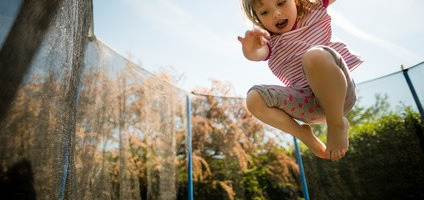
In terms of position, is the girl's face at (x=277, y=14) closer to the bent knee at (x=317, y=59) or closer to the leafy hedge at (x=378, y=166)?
the bent knee at (x=317, y=59)

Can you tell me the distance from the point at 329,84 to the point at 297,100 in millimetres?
241

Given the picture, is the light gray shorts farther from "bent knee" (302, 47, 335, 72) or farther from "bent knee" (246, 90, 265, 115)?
"bent knee" (302, 47, 335, 72)

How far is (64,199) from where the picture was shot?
0.86 metres

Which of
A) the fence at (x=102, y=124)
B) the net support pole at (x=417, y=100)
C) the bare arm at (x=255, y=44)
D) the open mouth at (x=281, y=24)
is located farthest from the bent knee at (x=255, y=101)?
the net support pole at (x=417, y=100)

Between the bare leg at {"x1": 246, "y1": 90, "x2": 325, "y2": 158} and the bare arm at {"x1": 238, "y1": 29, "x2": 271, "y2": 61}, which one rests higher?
the bare arm at {"x1": 238, "y1": 29, "x2": 271, "y2": 61}

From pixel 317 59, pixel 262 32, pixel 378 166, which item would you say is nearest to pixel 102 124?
pixel 262 32

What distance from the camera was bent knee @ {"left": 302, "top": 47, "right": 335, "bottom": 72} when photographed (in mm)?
969

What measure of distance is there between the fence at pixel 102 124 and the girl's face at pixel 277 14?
0.76m

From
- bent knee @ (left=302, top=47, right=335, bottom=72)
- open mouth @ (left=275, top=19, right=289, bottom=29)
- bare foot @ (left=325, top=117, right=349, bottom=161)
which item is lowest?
bare foot @ (left=325, top=117, right=349, bottom=161)

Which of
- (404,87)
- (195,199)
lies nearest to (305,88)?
(404,87)

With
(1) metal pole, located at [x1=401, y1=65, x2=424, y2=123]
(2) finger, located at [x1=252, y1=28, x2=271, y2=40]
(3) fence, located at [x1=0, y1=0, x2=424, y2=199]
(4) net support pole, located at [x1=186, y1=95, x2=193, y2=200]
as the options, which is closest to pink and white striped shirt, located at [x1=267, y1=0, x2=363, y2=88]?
(2) finger, located at [x1=252, y1=28, x2=271, y2=40]

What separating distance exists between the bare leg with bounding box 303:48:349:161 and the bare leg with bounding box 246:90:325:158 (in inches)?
7.3

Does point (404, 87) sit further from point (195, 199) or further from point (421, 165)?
point (195, 199)

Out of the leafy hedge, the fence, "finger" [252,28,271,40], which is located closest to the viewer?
the fence
